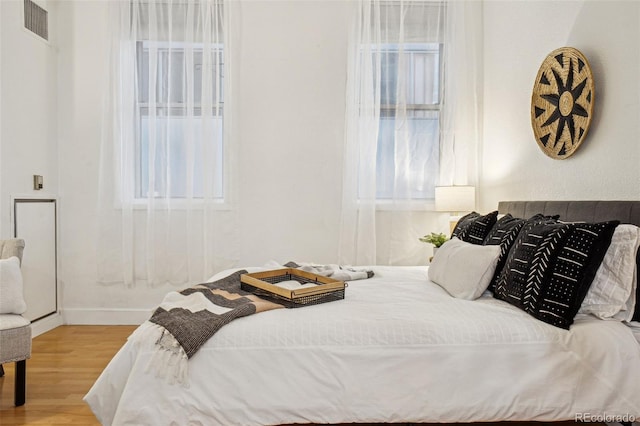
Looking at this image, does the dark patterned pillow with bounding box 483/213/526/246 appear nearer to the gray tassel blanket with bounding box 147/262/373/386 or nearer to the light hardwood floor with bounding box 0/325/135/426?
the gray tassel blanket with bounding box 147/262/373/386

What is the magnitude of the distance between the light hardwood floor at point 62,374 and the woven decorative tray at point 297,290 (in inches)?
39.8

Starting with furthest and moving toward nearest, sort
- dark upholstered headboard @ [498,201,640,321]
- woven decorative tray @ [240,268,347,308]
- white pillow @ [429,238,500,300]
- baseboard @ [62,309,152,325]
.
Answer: baseboard @ [62,309,152,325] < white pillow @ [429,238,500,300] < woven decorative tray @ [240,268,347,308] < dark upholstered headboard @ [498,201,640,321]

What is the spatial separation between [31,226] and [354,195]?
2632mm

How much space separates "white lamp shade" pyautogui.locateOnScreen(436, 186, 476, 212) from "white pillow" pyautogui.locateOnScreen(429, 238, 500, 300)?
3.86ft

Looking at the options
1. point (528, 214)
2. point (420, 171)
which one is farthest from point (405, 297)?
point (420, 171)

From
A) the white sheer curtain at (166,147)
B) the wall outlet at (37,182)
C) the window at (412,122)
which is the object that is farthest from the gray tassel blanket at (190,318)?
the wall outlet at (37,182)

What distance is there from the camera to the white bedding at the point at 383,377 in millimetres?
1697

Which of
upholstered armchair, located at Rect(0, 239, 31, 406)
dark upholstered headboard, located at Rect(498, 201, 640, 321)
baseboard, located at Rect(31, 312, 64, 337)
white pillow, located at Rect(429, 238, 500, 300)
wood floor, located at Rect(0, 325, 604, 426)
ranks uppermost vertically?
dark upholstered headboard, located at Rect(498, 201, 640, 321)

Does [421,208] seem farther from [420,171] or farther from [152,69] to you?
[152,69]

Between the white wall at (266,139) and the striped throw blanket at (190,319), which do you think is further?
the white wall at (266,139)

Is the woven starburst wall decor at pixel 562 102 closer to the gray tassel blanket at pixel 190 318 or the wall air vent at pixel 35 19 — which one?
the gray tassel blanket at pixel 190 318

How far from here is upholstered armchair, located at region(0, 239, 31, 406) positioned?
2.33 meters

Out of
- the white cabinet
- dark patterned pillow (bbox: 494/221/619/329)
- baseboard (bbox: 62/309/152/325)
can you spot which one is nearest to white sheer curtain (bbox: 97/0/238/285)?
baseboard (bbox: 62/309/152/325)

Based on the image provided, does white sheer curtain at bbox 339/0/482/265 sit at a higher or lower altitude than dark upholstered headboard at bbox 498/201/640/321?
higher
